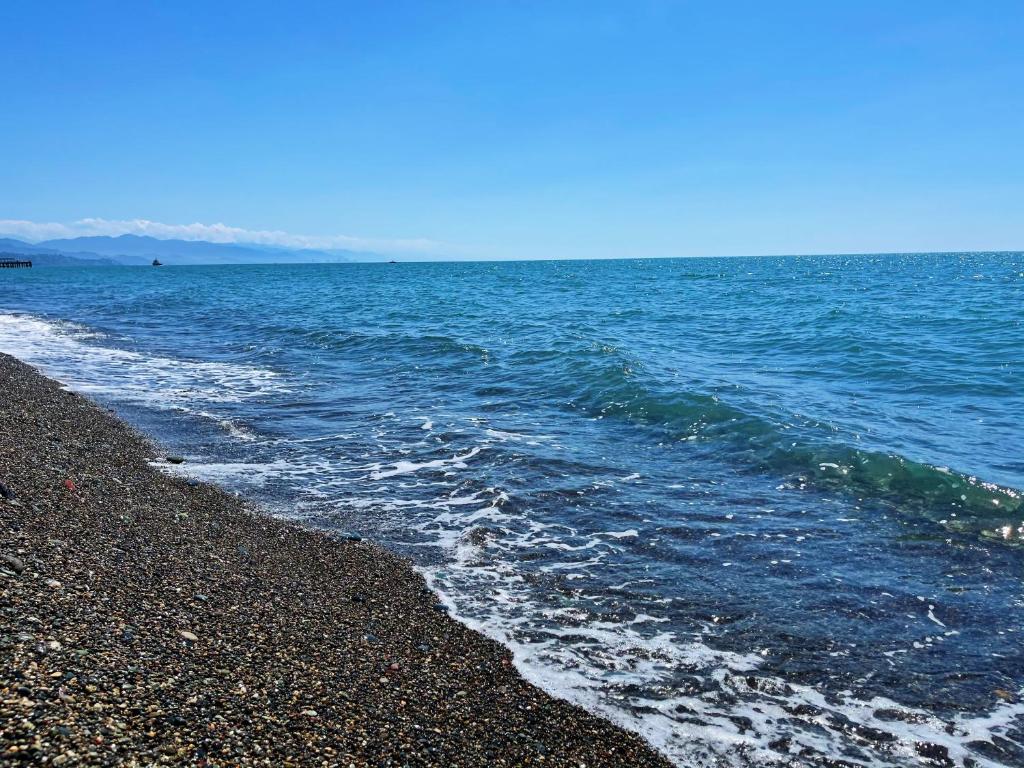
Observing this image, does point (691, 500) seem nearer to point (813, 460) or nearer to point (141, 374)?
point (813, 460)

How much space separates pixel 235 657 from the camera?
5.09 m

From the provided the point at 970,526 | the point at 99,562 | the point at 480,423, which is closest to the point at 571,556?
the point at 99,562

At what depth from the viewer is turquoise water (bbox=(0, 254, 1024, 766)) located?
18.6 feet

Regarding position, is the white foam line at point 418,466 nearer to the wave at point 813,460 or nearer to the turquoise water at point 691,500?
the turquoise water at point 691,500

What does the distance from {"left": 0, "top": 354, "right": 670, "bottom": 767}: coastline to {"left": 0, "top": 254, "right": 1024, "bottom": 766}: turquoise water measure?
63 cm

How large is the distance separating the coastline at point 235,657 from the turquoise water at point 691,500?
0.63m

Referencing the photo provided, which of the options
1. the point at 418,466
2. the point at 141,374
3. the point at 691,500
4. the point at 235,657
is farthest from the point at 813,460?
the point at 141,374

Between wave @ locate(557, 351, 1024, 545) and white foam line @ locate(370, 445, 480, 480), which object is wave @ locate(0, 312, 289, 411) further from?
wave @ locate(557, 351, 1024, 545)

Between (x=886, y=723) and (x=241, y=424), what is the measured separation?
13197mm

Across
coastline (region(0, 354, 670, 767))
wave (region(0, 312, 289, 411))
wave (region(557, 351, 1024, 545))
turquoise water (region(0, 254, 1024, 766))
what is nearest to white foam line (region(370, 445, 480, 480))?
turquoise water (region(0, 254, 1024, 766))

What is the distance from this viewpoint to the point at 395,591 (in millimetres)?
7160

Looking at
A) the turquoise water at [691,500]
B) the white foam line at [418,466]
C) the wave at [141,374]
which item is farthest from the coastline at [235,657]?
the wave at [141,374]

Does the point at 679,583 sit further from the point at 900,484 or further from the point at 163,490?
the point at 163,490

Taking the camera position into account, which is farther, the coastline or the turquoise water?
the turquoise water
